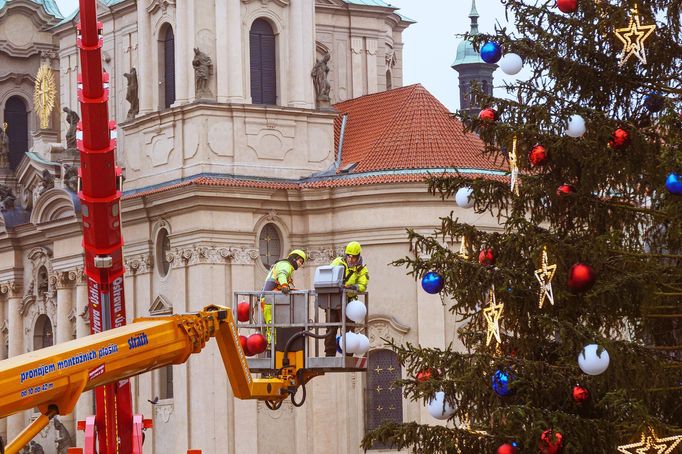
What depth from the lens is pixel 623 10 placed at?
19.0 metres

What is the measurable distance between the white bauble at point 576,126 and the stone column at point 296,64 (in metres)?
27.8

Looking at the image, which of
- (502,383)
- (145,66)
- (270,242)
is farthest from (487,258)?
(145,66)

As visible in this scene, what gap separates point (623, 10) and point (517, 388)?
13.5ft

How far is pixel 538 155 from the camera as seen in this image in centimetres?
1922

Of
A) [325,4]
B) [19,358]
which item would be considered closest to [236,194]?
[325,4]

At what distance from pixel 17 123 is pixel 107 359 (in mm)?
42238

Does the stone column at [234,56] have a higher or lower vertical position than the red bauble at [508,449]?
higher

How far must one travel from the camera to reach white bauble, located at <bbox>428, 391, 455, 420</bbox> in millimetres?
19459

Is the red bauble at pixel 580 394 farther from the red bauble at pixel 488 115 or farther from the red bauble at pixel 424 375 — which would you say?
the red bauble at pixel 488 115

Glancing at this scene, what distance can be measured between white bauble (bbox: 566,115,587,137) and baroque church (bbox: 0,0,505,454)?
79.0ft

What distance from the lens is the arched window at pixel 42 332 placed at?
52.6 m

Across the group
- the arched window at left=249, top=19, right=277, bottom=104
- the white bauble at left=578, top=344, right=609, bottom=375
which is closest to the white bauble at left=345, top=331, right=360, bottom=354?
the white bauble at left=578, top=344, right=609, bottom=375

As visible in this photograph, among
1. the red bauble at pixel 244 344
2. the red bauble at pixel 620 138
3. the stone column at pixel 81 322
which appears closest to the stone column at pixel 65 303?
the stone column at pixel 81 322

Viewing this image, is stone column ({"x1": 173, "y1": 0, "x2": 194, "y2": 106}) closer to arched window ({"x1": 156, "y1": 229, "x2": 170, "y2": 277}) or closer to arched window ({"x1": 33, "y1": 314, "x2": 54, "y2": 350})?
arched window ({"x1": 156, "y1": 229, "x2": 170, "y2": 277})
